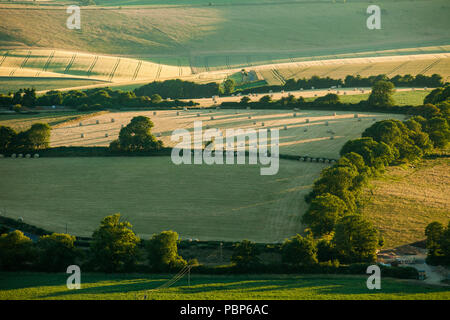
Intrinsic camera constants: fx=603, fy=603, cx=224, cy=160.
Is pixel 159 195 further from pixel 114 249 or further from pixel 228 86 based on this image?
pixel 228 86

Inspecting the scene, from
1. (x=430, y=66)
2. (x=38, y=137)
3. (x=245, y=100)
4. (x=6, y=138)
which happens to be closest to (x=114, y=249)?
(x=38, y=137)

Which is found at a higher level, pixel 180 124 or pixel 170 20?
pixel 170 20

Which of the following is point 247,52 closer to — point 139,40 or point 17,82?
point 139,40

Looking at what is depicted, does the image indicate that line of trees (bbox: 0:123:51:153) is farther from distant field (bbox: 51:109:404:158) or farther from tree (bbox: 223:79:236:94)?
tree (bbox: 223:79:236:94)

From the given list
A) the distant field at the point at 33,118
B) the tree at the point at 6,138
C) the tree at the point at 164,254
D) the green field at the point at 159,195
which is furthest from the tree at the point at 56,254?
the distant field at the point at 33,118

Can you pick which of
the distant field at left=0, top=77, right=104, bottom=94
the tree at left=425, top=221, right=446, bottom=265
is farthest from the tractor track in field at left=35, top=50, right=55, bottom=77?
the tree at left=425, top=221, right=446, bottom=265

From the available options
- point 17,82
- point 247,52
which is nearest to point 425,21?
point 247,52

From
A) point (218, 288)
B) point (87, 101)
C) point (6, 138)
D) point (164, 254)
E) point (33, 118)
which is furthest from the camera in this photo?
point (87, 101)
